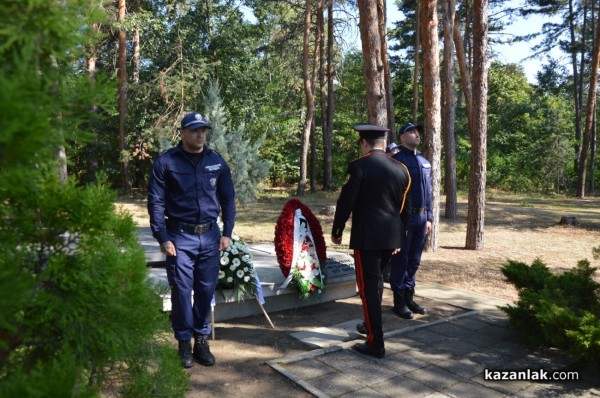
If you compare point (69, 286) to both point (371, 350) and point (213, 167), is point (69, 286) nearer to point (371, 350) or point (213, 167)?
point (213, 167)

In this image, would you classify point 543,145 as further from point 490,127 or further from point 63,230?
point 63,230

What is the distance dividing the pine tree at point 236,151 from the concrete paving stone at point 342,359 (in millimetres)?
9388

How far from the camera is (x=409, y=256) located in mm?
5535

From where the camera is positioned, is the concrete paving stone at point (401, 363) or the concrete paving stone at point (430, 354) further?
the concrete paving stone at point (430, 354)

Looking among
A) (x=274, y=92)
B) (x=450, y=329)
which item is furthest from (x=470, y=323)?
(x=274, y=92)

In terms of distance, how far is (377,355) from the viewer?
13.7ft

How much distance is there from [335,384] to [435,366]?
0.92 m

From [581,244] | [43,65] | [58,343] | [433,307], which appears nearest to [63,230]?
[58,343]

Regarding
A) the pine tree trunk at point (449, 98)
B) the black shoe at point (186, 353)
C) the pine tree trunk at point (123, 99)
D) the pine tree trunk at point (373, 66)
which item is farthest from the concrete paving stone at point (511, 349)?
the pine tree trunk at point (123, 99)

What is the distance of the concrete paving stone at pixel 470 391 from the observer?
352cm

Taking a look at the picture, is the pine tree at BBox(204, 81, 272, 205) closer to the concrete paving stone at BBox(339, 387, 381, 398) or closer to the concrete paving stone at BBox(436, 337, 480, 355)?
the concrete paving stone at BBox(436, 337, 480, 355)

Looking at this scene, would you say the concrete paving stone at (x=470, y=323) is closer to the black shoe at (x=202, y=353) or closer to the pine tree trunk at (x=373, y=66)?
the black shoe at (x=202, y=353)

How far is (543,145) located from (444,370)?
1187 inches

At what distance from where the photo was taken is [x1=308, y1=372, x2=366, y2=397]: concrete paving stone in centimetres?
354
